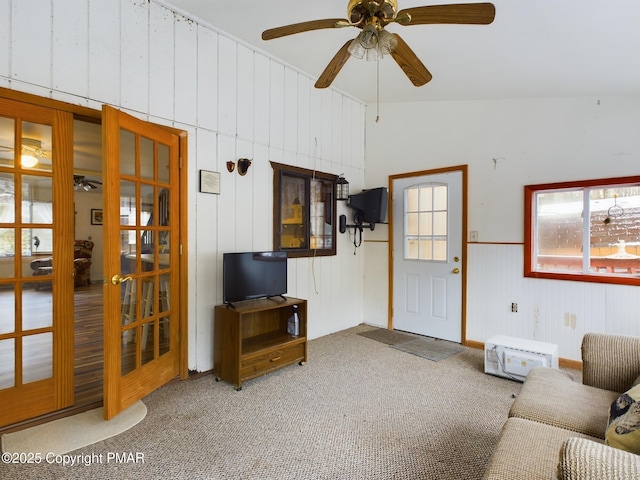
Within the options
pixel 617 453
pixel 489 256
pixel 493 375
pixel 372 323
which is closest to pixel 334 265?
pixel 372 323

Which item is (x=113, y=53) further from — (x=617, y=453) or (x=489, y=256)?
(x=489, y=256)

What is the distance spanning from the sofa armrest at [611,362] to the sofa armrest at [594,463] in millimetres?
1245

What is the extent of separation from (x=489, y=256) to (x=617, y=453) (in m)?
3.14

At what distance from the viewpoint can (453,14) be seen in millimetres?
1753

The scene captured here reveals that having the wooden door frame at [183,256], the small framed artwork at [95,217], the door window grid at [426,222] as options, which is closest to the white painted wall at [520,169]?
the door window grid at [426,222]

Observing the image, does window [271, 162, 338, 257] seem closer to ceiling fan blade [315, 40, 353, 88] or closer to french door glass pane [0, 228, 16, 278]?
ceiling fan blade [315, 40, 353, 88]

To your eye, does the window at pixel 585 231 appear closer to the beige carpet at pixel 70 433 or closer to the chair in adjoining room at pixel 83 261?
the beige carpet at pixel 70 433

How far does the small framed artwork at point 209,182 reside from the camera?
3096 millimetres

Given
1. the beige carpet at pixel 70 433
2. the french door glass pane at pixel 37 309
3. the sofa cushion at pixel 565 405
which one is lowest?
the beige carpet at pixel 70 433

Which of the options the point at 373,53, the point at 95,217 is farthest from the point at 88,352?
the point at 95,217

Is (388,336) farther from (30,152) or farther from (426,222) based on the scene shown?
(30,152)

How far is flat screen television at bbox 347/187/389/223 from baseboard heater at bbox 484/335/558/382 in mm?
1909

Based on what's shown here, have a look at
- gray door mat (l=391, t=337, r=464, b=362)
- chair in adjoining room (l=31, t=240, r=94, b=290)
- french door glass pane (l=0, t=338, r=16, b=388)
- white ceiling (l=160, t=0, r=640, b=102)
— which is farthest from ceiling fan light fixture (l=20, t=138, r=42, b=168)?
chair in adjoining room (l=31, t=240, r=94, b=290)

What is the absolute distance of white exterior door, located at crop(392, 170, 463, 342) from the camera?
4.10 meters
